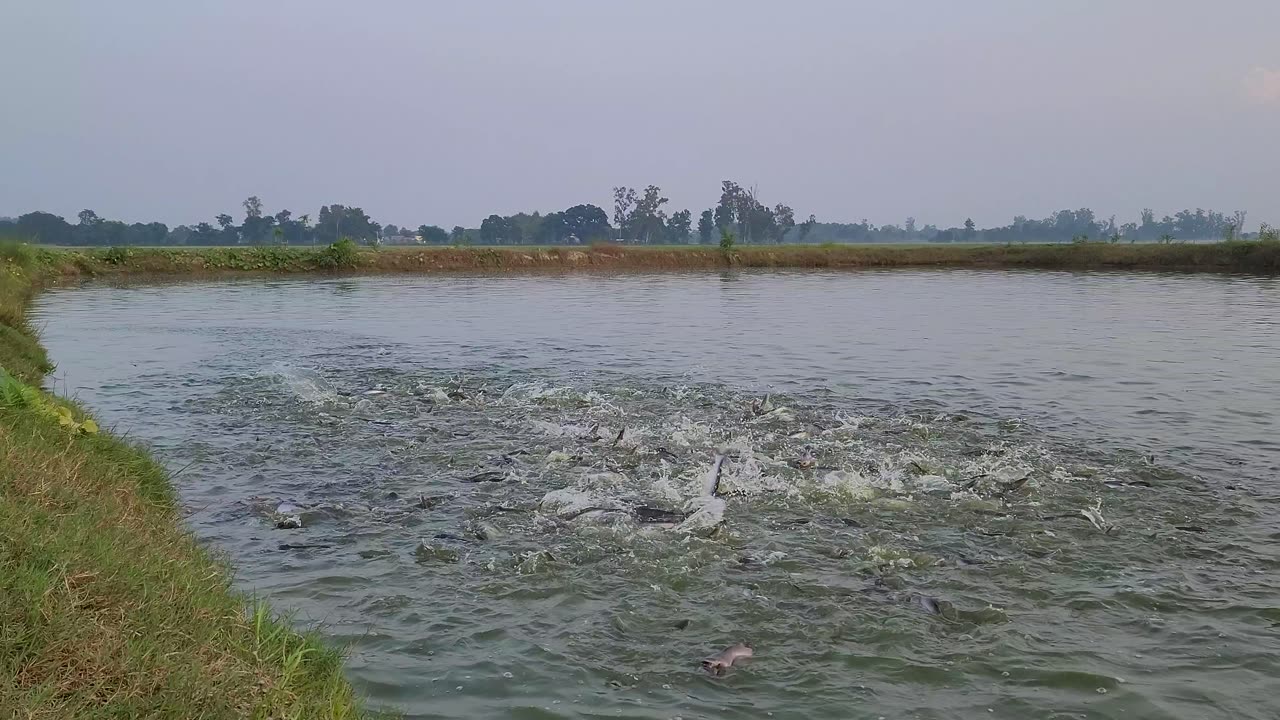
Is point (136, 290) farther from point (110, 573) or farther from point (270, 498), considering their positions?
point (110, 573)

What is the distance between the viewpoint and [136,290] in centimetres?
3797

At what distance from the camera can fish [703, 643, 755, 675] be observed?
5445 mm

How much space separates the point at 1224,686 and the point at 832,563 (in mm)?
2747

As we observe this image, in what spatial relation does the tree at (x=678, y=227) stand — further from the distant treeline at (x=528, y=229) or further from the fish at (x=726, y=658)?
the fish at (x=726, y=658)

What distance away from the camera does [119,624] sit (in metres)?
4.00

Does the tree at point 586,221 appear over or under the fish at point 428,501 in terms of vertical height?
over

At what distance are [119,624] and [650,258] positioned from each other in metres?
58.8

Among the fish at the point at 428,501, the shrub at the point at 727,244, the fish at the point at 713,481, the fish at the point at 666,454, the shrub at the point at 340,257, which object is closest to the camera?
the fish at the point at 428,501

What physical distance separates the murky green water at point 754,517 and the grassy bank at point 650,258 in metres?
33.8

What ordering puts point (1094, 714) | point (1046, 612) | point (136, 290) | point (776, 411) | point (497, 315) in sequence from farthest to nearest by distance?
1. point (136, 290)
2. point (497, 315)
3. point (776, 411)
4. point (1046, 612)
5. point (1094, 714)

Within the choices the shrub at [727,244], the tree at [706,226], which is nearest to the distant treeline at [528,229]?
the tree at [706,226]

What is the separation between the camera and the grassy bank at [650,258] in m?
49.4

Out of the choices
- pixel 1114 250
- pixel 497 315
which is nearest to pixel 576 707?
pixel 497 315

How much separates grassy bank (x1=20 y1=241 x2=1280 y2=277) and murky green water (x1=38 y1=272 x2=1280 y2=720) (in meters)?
33.8
